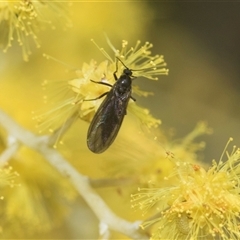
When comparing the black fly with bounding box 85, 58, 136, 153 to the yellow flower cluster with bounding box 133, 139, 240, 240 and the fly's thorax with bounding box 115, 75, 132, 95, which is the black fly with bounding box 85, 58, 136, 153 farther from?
the yellow flower cluster with bounding box 133, 139, 240, 240

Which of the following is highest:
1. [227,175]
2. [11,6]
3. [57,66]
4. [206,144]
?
[57,66]

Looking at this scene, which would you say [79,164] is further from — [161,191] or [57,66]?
[161,191]

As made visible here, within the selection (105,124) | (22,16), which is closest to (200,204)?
(105,124)

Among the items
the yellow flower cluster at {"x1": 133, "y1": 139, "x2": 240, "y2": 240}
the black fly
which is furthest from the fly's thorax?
the yellow flower cluster at {"x1": 133, "y1": 139, "x2": 240, "y2": 240}

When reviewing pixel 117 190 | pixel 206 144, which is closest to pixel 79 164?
pixel 117 190

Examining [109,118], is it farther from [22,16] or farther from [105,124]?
→ [22,16]

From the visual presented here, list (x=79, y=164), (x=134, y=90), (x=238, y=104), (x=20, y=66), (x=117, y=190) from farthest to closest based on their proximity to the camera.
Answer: (x=238, y=104) → (x=20, y=66) → (x=79, y=164) → (x=117, y=190) → (x=134, y=90)

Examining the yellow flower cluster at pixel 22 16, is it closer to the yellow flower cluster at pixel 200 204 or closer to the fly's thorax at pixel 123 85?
the fly's thorax at pixel 123 85
